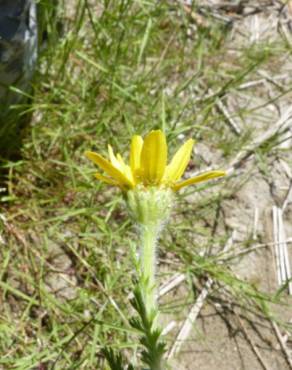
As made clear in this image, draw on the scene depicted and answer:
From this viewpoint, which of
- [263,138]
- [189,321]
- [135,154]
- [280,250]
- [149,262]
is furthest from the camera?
[263,138]

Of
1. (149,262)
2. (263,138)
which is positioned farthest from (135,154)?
(263,138)

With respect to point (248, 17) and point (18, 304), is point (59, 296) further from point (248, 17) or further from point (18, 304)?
point (248, 17)

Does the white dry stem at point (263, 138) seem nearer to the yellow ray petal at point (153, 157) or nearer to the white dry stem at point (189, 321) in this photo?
the white dry stem at point (189, 321)

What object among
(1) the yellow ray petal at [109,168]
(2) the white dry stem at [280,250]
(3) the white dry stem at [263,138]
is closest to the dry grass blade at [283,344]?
(2) the white dry stem at [280,250]

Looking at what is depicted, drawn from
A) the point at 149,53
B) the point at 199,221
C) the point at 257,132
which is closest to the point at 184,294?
the point at 199,221


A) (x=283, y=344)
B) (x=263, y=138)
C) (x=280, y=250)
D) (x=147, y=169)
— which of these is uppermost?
(x=263, y=138)

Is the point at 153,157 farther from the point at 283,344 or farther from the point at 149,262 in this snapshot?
the point at 283,344
